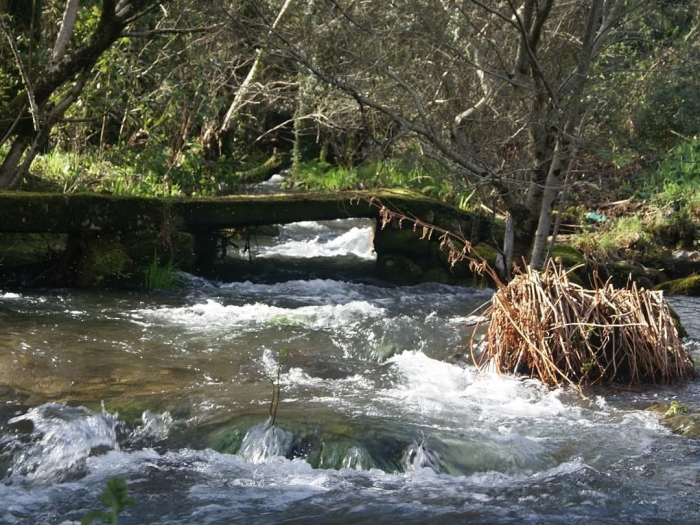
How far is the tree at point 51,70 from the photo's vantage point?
39.1 feet

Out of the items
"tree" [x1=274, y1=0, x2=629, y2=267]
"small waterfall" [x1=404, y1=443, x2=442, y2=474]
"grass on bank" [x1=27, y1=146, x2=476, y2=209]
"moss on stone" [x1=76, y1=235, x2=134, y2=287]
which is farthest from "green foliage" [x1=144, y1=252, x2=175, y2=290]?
"small waterfall" [x1=404, y1=443, x2=442, y2=474]

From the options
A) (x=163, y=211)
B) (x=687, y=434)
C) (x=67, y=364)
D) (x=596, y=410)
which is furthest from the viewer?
(x=163, y=211)

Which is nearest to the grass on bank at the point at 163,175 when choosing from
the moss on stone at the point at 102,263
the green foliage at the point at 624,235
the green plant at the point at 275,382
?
the moss on stone at the point at 102,263

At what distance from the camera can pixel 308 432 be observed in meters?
6.58

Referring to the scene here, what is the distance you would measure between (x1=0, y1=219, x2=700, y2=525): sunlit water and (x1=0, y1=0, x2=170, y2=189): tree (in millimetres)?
3193

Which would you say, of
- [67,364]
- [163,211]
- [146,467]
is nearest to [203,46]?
[163,211]

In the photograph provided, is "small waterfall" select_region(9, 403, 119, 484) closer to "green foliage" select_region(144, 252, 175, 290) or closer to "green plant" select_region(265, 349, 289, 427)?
"green plant" select_region(265, 349, 289, 427)

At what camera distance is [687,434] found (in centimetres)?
696

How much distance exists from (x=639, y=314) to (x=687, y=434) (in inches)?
64.9

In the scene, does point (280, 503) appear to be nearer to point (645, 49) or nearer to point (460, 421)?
point (460, 421)

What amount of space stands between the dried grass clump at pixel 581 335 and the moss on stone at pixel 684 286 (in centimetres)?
578

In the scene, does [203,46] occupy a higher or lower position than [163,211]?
higher

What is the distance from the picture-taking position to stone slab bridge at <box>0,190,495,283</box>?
37.0 feet

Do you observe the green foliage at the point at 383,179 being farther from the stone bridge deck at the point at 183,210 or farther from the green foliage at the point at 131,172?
the green foliage at the point at 131,172
